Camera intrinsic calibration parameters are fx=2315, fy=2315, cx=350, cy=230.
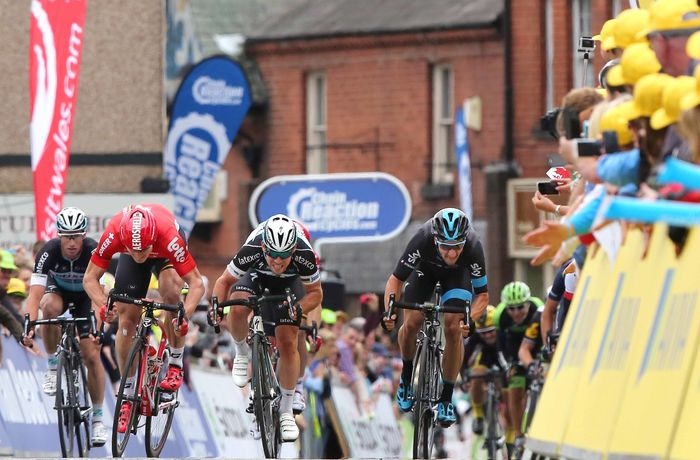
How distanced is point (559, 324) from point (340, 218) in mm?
12566

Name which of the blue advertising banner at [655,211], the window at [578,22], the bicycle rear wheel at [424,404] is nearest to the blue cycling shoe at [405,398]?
the bicycle rear wheel at [424,404]

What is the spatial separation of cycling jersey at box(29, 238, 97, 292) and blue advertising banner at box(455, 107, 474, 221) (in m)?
24.3

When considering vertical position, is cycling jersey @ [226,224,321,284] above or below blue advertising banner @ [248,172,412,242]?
below

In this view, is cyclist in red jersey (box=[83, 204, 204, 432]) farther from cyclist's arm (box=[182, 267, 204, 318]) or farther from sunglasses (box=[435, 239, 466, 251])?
sunglasses (box=[435, 239, 466, 251])

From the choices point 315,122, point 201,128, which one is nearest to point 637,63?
point 201,128

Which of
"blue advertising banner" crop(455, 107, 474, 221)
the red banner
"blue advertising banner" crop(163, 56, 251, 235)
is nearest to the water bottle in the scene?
the red banner

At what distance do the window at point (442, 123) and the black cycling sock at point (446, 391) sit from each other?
2935 centimetres

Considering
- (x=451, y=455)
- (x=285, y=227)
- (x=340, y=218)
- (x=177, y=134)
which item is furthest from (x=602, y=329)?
(x=451, y=455)

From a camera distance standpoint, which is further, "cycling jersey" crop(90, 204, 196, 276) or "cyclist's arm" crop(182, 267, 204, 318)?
"cycling jersey" crop(90, 204, 196, 276)

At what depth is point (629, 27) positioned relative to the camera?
1186 centimetres

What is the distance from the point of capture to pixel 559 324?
19203mm

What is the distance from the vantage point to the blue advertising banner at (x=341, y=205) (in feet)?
104

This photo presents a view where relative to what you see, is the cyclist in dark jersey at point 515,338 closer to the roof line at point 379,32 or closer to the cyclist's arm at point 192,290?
the cyclist's arm at point 192,290

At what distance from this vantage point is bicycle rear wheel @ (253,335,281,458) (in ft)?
57.6
